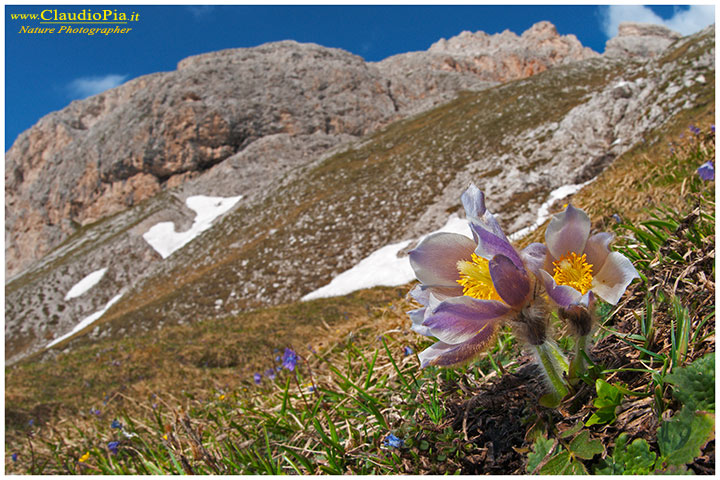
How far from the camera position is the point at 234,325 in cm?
1524

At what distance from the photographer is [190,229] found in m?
46.4

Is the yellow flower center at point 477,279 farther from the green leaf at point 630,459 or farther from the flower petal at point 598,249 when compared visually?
the green leaf at point 630,459

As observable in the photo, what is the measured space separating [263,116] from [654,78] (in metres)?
60.3

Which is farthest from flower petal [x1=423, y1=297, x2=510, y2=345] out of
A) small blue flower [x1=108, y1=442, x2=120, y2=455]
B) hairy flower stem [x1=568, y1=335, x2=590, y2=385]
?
small blue flower [x1=108, y1=442, x2=120, y2=455]

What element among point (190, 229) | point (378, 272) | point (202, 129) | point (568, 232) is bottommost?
point (190, 229)

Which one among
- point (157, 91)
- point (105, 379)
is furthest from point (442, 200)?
point (157, 91)

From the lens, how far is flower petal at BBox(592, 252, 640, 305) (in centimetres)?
132

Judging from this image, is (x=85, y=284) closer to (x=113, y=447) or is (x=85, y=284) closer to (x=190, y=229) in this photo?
(x=190, y=229)

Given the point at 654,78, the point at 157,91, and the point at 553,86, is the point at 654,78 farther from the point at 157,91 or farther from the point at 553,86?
the point at 157,91

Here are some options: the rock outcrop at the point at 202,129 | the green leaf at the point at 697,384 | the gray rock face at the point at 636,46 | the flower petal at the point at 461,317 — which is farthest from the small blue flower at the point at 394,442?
the gray rock face at the point at 636,46

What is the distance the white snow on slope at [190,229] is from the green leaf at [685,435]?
42918 mm

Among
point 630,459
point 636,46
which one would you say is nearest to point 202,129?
point 630,459

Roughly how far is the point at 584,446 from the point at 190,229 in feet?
162

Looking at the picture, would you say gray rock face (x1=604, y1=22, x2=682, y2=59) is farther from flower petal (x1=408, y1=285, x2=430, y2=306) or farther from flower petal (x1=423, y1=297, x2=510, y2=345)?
flower petal (x1=423, y1=297, x2=510, y2=345)
